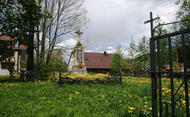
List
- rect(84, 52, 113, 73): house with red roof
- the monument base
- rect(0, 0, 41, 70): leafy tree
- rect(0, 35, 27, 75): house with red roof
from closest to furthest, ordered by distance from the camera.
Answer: rect(0, 0, 41, 70): leafy tree, rect(0, 35, 27, 75): house with red roof, the monument base, rect(84, 52, 113, 73): house with red roof

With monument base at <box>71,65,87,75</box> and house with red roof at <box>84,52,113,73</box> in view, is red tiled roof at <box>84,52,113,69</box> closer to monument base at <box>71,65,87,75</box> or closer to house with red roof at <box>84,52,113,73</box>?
house with red roof at <box>84,52,113,73</box>

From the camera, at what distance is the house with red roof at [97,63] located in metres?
34.5

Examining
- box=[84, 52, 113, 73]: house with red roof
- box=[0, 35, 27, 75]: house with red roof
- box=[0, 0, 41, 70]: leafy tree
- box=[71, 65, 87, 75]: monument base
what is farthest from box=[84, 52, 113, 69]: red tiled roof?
box=[0, 0, 41, 70]: leafy tree

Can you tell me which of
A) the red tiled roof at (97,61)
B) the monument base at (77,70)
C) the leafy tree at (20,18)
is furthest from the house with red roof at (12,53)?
the red tiled roof at (97,61)

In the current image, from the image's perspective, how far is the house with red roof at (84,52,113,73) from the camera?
113 feet

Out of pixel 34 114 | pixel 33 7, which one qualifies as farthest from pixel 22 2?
pixel 34 114

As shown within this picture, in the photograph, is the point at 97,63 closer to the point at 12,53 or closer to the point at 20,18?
the point at 12,53

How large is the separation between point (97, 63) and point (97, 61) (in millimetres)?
802

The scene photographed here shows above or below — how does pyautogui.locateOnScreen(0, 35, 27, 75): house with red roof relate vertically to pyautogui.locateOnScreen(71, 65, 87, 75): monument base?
above

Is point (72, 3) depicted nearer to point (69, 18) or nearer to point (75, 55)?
point (69, 18)

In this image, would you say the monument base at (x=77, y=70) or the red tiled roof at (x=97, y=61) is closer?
the monument base at (x=77, y=70)

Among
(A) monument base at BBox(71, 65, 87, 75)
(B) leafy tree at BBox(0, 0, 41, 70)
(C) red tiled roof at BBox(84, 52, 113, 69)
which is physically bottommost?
(A) monument base at BBox(71, 65, 87, 75)

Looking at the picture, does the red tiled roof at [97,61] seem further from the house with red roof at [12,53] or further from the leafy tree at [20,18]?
the leafy tree at [20,18]

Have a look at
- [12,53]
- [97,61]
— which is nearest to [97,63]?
[97,61]
